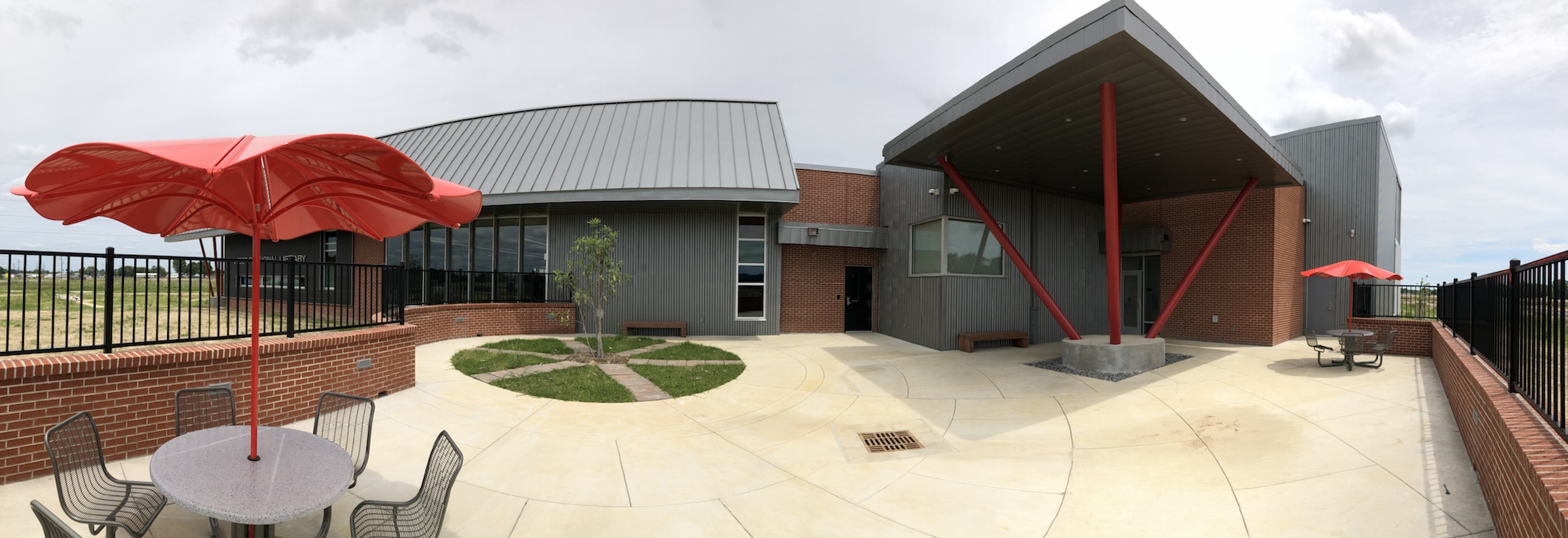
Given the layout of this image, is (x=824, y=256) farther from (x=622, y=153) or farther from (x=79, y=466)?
(x=79, y=466)

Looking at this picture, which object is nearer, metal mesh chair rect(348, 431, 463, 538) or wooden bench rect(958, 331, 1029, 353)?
metal mesh chair rect(348, 431, 463, 538)

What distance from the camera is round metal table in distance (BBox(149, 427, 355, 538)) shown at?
2830 millimetres

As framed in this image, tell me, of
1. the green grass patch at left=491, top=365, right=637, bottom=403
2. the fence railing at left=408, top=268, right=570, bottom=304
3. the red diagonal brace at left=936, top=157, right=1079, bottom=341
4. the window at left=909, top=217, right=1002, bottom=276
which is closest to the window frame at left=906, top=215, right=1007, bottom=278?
the window at left=909, top=217, right=1002, bottom=276

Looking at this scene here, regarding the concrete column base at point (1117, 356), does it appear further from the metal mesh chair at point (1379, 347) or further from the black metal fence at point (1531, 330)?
the black metal fence at point (1531, 330)

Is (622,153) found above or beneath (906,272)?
above

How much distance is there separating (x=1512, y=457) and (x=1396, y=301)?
45.6ft

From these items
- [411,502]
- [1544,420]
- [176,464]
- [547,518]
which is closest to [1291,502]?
[1544,420]

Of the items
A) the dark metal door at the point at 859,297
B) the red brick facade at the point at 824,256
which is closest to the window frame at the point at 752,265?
the red brick facade at the point at 824,256

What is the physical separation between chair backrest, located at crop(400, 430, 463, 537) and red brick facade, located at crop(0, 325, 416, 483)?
363cm

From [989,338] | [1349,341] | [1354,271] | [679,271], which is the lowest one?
[989,338]

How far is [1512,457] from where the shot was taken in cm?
344

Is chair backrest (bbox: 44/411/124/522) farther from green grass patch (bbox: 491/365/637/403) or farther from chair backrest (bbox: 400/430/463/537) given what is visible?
green grass patch (bbox: 491/365/637/403)

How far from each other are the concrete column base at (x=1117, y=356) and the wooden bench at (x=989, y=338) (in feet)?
7.79

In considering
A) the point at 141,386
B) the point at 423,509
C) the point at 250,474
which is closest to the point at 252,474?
the point at 250,474
